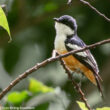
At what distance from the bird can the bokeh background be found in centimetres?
156

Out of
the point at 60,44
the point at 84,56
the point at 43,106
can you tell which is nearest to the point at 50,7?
the point at 43,106

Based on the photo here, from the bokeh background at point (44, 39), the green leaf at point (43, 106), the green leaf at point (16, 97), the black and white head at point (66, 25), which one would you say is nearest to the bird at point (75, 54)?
the black and white head at point (66, 25)

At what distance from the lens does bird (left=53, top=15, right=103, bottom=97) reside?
284cm

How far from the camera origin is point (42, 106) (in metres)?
3.62

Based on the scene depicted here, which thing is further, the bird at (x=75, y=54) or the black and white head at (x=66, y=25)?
the black and white head at (x=66, y=25)

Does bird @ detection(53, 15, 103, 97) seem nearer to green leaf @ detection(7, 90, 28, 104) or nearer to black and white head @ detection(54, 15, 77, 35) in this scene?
black and white head @ detection(54, 15, 77, 35)

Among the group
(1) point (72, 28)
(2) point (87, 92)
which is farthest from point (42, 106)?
(2) point (87, 92)

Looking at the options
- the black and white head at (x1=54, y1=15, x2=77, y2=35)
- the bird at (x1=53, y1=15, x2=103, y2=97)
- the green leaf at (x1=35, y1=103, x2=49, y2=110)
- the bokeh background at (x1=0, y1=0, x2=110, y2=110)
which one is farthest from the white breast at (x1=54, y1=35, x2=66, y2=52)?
the bokeh background at (x1=0, y1=0, x2=110, y2=110)

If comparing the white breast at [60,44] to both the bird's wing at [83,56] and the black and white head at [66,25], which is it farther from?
the black and white head at [66,25]

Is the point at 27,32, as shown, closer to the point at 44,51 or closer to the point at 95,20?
the point at 44,51

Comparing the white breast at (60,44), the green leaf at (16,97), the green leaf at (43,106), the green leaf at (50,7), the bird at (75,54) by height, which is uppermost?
the white breast at (60,44)

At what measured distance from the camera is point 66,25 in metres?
3.21

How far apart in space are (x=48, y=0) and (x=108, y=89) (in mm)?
1093

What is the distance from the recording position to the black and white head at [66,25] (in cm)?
315
